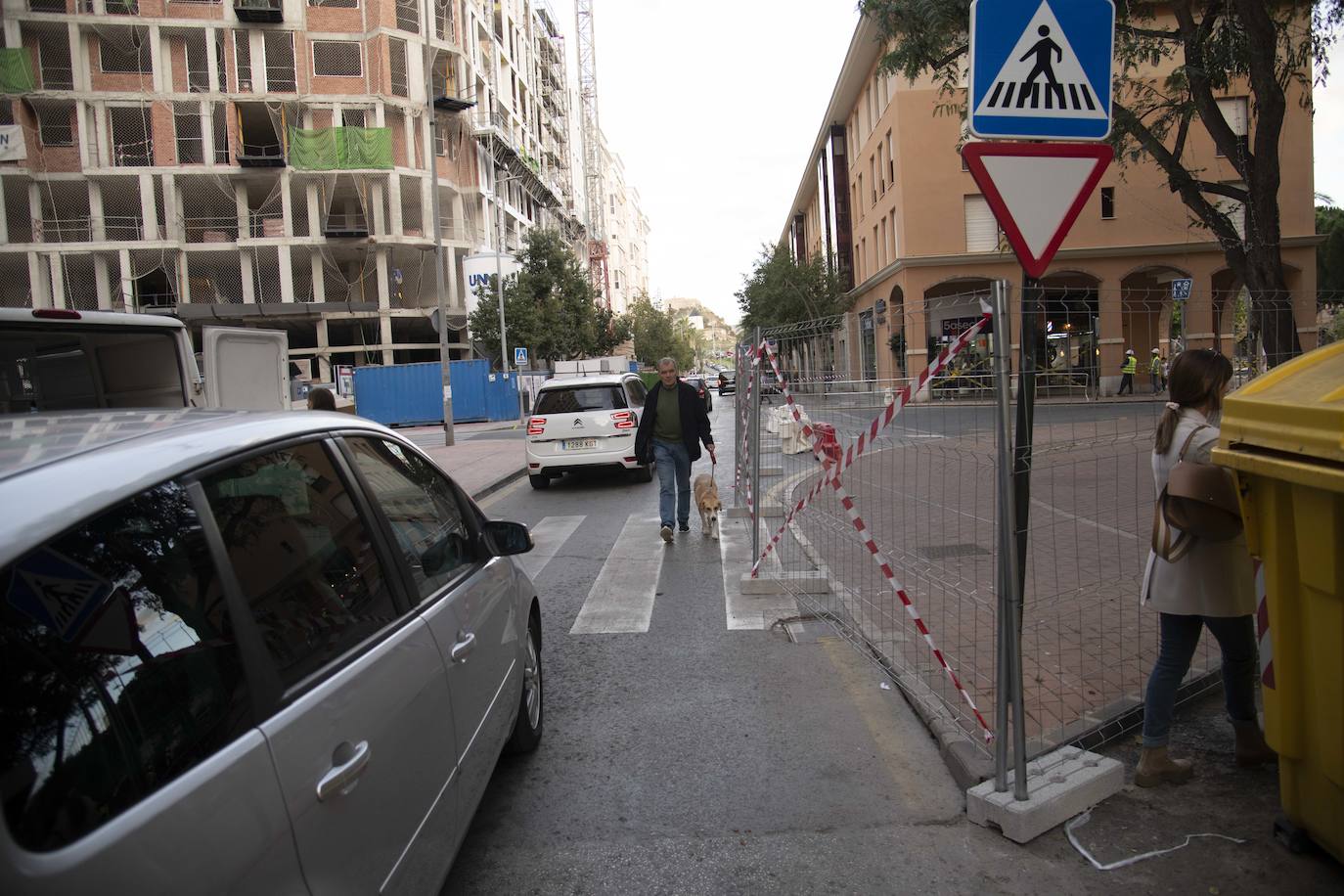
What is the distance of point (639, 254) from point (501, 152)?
280ft

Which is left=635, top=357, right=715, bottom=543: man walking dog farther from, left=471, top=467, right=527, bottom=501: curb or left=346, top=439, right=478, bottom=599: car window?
left=346, top=439, right=478, bottom=599: car window

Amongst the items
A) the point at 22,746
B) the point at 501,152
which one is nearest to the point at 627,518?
the point at 22,746

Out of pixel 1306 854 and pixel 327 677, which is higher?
pixel 327 677

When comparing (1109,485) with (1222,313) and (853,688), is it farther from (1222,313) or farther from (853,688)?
(853,688)

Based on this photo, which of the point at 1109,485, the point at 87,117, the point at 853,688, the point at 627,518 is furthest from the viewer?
the point at 87,117

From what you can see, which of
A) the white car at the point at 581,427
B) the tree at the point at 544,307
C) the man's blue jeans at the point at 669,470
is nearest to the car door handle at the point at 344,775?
the man's blue jeans at the point at 669,470

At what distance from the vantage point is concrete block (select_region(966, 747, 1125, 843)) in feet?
10.4

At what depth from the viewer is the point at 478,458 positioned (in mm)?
19219

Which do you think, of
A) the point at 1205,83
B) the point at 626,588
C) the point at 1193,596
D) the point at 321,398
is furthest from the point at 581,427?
the point at 1193,596

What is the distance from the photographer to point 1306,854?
2930 millimetres

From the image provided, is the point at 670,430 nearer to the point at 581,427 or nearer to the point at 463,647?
the point at 581,427

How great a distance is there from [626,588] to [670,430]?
2173 mm

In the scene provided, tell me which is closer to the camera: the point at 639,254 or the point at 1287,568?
the point at 1287,568

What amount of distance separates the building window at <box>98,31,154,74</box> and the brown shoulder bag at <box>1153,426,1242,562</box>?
48727 millimetres
